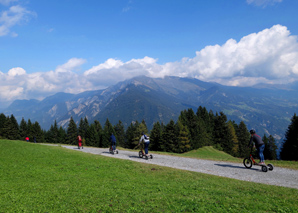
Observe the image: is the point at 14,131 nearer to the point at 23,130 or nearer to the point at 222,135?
the point at 23,130

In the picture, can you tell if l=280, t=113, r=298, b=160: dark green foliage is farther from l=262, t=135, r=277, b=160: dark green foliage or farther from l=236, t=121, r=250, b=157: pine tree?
l=236, t=121, r=250, b=157: pine tree

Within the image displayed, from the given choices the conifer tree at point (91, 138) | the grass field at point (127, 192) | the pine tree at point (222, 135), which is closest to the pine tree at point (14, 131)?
the conifer tree at point (91, 138)

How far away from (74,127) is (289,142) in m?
102

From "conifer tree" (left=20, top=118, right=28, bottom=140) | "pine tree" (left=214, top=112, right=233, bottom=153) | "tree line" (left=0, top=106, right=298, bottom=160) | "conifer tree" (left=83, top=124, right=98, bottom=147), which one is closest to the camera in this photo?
"tree line" (left=0, top=106, right=298, bottom=160)

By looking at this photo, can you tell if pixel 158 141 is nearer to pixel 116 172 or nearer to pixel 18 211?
pixel 116 172

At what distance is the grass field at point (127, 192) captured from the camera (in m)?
8.40

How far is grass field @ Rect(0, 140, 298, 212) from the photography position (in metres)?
8.40

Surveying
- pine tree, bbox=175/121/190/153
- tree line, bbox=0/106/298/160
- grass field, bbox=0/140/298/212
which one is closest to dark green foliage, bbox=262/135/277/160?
tree line, bbox=0/106/298/160

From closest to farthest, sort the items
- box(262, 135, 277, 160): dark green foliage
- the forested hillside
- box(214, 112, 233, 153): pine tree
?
the forested hillside → box(262, 135, 277, 160): dark green foliage → box(214, 112, 233, 153): pine tree

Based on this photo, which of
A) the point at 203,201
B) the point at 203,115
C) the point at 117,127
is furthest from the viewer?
the point at 117,127

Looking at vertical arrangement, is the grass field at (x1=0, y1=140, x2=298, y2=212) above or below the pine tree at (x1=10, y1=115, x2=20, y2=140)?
above

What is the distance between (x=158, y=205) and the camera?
8.56 metres

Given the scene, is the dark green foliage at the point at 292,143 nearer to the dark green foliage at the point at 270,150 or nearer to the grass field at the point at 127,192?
the dark green foliage at the point at 270,150

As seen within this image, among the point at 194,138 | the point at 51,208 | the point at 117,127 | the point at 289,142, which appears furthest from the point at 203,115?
the point at 51,208
